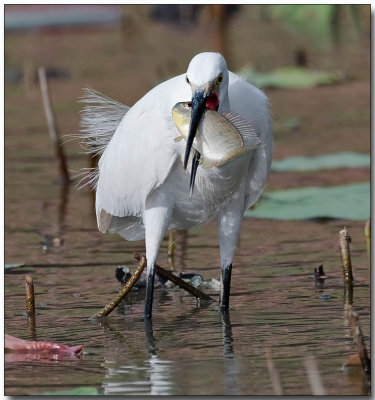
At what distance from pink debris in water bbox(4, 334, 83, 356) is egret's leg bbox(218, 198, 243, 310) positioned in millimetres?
1211

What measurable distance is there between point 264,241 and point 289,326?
2083 millimetres

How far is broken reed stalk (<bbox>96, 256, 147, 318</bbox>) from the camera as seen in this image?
6320 millimetres

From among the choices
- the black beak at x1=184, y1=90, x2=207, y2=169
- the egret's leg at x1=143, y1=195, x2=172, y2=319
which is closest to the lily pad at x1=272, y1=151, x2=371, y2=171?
the egret's leg at x1=143, y1=195, x2=172, y2=319

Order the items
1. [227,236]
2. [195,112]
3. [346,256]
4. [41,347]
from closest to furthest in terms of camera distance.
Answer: [195,112]
[41,347]
[346,256]
[227,236]

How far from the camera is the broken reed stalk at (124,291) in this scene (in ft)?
20.7

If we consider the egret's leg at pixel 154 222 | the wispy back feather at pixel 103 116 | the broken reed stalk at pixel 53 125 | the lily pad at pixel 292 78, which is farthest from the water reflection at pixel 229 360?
the lily pad at pixel 292 78

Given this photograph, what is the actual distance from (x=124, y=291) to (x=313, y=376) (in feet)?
5.08

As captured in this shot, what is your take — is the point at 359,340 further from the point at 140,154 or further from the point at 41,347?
the point at 140,154

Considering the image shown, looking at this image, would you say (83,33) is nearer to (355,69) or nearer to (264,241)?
(355,69)

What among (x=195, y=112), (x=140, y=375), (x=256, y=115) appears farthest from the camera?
(x=256, y=115)

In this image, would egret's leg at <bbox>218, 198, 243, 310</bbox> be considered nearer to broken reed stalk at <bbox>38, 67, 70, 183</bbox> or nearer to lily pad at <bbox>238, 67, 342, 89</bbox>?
broken reed stalk at <bbox>38, 67, 70, 183</bbox>

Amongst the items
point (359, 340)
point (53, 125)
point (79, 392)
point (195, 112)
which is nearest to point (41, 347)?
point (79, 392)

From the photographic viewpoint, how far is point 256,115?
637 cm

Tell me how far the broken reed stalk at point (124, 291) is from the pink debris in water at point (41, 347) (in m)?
0.66
